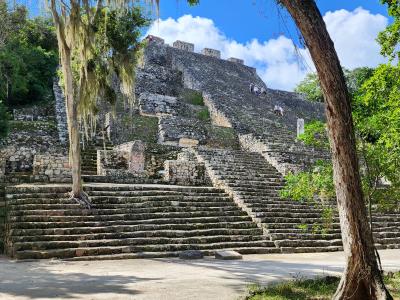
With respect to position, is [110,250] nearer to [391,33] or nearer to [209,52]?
[391,33]

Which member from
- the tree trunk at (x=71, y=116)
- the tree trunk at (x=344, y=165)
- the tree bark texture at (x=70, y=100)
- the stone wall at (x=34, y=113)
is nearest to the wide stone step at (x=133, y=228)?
the tree bark texture at (x=70, y=100)

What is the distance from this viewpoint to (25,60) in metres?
20.8

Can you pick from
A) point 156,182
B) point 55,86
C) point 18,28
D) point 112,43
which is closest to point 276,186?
point 156,182

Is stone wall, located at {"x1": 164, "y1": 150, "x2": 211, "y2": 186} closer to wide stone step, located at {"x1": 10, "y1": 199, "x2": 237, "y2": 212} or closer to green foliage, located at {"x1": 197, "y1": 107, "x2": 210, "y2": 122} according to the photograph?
wide stone step, located at {"x1": 10, "y1": 199, "x2": 237, "y2": 212}

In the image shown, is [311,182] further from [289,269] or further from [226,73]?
[226,73]

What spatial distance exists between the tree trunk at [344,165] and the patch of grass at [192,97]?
20.8 metres

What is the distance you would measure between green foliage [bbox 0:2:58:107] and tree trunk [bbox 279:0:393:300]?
1383 centimetres

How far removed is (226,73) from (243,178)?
17.8 meters

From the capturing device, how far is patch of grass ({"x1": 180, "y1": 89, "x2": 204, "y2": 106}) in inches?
997

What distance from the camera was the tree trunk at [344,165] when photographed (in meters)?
4.29

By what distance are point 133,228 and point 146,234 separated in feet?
1.12

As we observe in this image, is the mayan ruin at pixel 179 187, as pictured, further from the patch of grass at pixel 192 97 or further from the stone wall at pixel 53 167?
the patch of grass at pixel 192 97

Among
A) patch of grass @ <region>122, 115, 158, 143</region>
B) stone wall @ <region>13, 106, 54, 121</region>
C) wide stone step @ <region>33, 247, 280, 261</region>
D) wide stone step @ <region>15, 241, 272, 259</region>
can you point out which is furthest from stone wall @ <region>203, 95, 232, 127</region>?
wide stone step @ <region>15, 241, 272, 259</region>

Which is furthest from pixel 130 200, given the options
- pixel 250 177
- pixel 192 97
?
pixel 192 97
